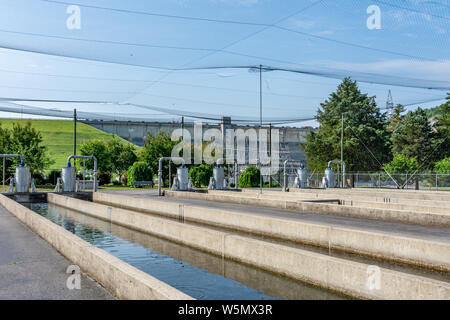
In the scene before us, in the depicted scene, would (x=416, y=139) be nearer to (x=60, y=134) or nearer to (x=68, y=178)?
(x=68, y=178)

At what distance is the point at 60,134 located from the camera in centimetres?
14875

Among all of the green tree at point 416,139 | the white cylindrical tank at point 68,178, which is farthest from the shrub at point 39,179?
the green tree at point 416,139

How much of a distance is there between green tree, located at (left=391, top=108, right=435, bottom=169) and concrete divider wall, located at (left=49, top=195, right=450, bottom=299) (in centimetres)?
6207

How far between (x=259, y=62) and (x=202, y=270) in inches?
724

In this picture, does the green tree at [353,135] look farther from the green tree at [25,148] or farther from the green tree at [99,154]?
the green tree at [25,148]

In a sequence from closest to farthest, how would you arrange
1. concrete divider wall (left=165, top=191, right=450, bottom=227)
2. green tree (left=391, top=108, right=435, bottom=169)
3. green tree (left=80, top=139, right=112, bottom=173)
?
concrete divider wall (left=165, top=191, right=450, bottom=227) → green tree (left=80, top=139, right=112, bottom=173) → green tree (left=391, top=108, right=435, bottom=169)

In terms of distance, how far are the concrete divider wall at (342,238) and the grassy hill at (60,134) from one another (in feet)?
352

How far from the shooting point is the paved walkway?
6.90 m

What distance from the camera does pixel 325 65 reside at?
2575 centimetres

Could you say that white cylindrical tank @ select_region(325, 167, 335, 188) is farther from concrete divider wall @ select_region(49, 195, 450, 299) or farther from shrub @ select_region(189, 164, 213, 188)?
concrete divider wall @ select_region(49, 195, 450, 299)

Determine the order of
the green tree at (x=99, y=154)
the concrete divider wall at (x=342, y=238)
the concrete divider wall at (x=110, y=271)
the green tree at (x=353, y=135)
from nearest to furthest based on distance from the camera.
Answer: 1. the concrete divider wall at (x=110, y=271)
2. the concrete divider wall at (x=342, y=238)
3. the green tree at (x=99, y=154)
4. the green tree at (x=353, y=135)

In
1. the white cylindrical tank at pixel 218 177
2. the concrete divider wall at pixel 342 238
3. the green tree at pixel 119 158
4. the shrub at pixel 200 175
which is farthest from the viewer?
the green tree at pixel 119 158

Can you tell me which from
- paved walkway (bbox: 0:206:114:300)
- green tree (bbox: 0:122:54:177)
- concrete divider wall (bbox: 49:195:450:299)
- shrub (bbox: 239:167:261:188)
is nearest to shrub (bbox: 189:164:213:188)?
shrub (bbox: 239:167:261:188)

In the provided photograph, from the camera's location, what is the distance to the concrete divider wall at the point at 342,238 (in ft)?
32.7
